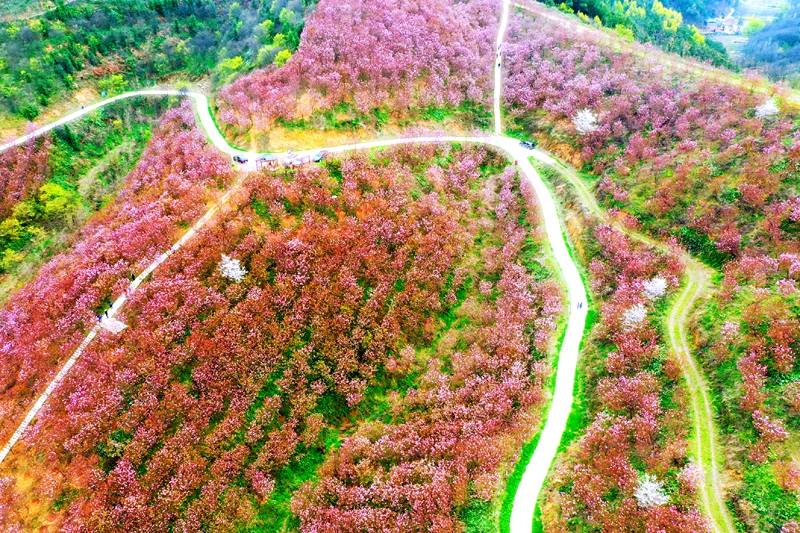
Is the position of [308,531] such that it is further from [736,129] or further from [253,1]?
[253,1]

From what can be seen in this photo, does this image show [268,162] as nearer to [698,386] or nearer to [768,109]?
[698,386]

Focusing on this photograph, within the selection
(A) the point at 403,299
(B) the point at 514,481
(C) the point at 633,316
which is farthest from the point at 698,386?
(A) the point at 403,299

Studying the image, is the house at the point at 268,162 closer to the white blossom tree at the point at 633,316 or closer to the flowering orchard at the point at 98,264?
the flowering orchard at the point at 98,264

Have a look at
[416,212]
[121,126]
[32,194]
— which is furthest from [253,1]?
[416,212]

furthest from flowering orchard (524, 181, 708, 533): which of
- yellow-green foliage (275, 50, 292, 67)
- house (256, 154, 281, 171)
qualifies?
yellow-green foliage (275, 50, 292, 67)

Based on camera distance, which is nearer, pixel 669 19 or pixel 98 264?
pixel 98 264

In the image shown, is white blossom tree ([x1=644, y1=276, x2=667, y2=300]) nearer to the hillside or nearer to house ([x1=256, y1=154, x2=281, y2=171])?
the hillside
